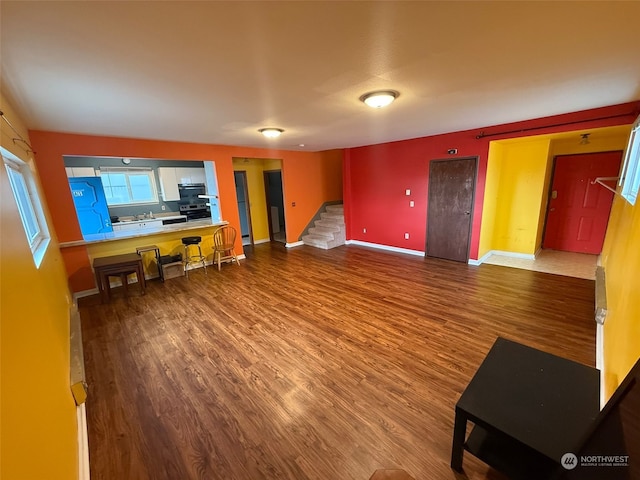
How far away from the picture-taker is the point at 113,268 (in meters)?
3.65

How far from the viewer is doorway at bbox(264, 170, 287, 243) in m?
7.10

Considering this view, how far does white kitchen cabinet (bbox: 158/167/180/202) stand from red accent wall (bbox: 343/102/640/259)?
440 centimetres

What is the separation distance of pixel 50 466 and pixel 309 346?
1854 millimetres

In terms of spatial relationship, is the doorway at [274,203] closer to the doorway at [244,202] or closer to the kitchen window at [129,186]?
the doorway at [244,202]

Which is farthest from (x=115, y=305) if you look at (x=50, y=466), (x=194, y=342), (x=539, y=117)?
(x=539, y=117)

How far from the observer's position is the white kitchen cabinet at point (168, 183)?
6387mm

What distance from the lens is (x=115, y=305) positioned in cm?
360

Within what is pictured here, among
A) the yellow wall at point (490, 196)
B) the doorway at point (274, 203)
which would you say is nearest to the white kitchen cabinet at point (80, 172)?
the doorway at point (274, 203)

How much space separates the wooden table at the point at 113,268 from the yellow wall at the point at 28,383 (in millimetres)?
2255

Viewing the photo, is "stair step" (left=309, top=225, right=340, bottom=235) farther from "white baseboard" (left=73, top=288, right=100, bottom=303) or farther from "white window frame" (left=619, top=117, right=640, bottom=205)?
"white window frame" (left=619, top=117, right=640, bottom=205)

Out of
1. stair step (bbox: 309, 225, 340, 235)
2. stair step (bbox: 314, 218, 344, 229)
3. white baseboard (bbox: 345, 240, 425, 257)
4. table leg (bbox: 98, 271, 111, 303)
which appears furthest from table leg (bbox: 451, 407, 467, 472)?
stair step (bbox: 314, 218, 344, 229)

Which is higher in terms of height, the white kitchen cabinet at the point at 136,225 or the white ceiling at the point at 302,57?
the white ceiling at the point at 302,57

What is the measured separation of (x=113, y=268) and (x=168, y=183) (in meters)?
3.53

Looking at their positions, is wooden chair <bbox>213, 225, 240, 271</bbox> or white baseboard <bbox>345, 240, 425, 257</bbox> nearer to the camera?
wooden chair <bbox>213, 225, 240, 271</bbox>
